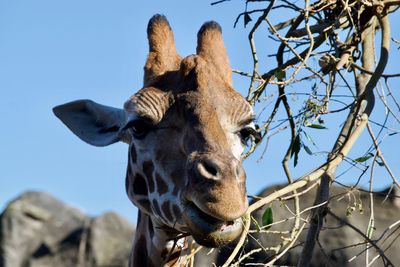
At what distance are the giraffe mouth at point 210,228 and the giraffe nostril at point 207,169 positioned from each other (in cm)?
18

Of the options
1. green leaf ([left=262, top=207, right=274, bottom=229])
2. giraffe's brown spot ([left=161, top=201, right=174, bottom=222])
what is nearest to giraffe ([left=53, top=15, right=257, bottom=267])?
giraffe's brown spot ([left=161, top=201, right=174, bottom=222])

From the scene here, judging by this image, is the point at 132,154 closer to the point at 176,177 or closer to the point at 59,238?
the point at 176,177

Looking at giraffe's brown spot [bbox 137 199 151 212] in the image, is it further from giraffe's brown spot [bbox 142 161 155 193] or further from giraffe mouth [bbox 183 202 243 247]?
giraffe mouth [bbox 183 202 243 247]

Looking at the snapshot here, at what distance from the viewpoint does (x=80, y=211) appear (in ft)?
61.8

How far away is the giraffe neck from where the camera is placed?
4.70 m

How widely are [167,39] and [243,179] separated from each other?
4.53ft

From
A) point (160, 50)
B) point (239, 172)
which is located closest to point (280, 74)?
point (160, 50)

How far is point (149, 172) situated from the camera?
4613 millimetres

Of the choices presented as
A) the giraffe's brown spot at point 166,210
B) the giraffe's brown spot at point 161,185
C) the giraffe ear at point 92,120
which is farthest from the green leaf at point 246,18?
the giraffe's brown spot at point 166,210

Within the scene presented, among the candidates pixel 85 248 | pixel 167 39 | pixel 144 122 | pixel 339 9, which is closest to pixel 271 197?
pixel 144 122

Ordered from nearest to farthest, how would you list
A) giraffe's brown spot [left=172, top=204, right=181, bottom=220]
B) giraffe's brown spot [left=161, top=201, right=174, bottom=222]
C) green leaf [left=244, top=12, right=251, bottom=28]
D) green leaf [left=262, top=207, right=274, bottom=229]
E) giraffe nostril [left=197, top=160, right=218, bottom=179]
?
giraffe nostril [left=197, top=160, right=218, bottom=179], giraffe's brown spot [left=172, top=204, right=181, bottom=220], giraffe's brown spot [left=161, top=201, right=174, bottom=222], green leaf [left=262, top=207, right=274, bottom=229], green leaf [left=244, top=12, right=251, bottom=28]

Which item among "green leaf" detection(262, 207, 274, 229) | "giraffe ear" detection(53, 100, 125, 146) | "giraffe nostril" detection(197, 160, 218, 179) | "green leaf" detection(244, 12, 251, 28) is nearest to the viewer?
"giraffe nostril" detection(197, 160, 218, 179)

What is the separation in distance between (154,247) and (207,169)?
37.9 inches

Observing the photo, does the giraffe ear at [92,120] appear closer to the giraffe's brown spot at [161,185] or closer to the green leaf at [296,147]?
the giraffe's brown spot at [161,185]
